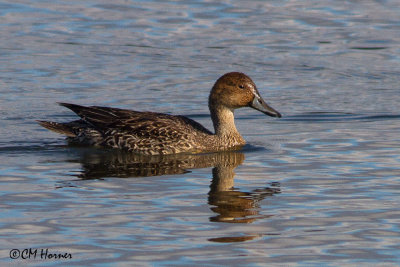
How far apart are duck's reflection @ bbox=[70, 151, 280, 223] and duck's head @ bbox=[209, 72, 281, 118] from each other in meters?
0.69

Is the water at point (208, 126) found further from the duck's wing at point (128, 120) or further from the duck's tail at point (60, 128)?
the duck's wing at point (128, 120)

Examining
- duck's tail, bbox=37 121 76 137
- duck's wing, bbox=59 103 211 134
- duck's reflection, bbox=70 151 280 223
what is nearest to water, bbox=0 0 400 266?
duck's reflection, bbox=70 151 280 223

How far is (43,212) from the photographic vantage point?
1012cm

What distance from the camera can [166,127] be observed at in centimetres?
1393

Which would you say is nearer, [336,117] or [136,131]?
[136,131]

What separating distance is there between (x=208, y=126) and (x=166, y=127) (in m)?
2.18

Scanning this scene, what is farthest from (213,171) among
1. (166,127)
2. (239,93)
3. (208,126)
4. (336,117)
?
(336,117)

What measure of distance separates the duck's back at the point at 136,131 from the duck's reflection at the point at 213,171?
0.53 ft

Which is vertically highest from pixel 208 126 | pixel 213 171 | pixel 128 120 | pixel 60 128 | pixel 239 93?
pixel 239 93

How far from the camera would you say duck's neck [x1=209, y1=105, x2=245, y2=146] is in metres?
14.3

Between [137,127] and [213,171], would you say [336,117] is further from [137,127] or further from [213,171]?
[213,171]

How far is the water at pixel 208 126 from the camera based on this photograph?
9289 mm

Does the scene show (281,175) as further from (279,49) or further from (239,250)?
(279,49)

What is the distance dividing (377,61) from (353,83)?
70.9 inches
